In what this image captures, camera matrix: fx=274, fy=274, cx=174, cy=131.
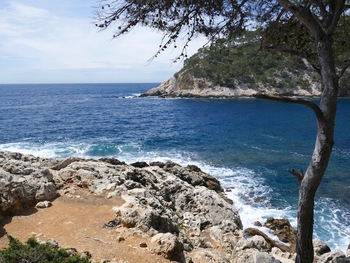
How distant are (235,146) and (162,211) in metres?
24.0

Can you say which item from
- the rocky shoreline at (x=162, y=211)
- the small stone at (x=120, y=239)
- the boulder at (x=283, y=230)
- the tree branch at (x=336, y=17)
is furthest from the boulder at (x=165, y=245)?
the boulder at (x=283, y=230)

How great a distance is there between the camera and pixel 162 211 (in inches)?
428

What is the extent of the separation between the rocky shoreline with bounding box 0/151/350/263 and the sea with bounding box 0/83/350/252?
3.51 meters

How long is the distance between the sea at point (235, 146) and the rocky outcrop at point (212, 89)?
1920 cm

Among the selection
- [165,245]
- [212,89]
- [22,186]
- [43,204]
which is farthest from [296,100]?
[212,89]

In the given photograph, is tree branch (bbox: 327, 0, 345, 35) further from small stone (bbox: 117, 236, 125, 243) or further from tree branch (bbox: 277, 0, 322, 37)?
small stone (bbox: 117, 236, 125, 243)

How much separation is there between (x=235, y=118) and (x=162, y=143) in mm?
22860

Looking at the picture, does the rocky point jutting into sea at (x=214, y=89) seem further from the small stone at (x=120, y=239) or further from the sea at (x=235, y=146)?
the small stone at (x=120, y=239)

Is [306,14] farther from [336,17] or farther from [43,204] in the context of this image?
[43,204]

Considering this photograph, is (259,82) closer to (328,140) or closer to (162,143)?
(162,143)

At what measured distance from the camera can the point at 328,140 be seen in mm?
4840

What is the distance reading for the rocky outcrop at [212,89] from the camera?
Result: 266 feet

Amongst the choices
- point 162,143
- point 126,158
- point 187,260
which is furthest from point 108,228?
point 162,143

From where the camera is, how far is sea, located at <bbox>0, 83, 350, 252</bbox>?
18859mm
